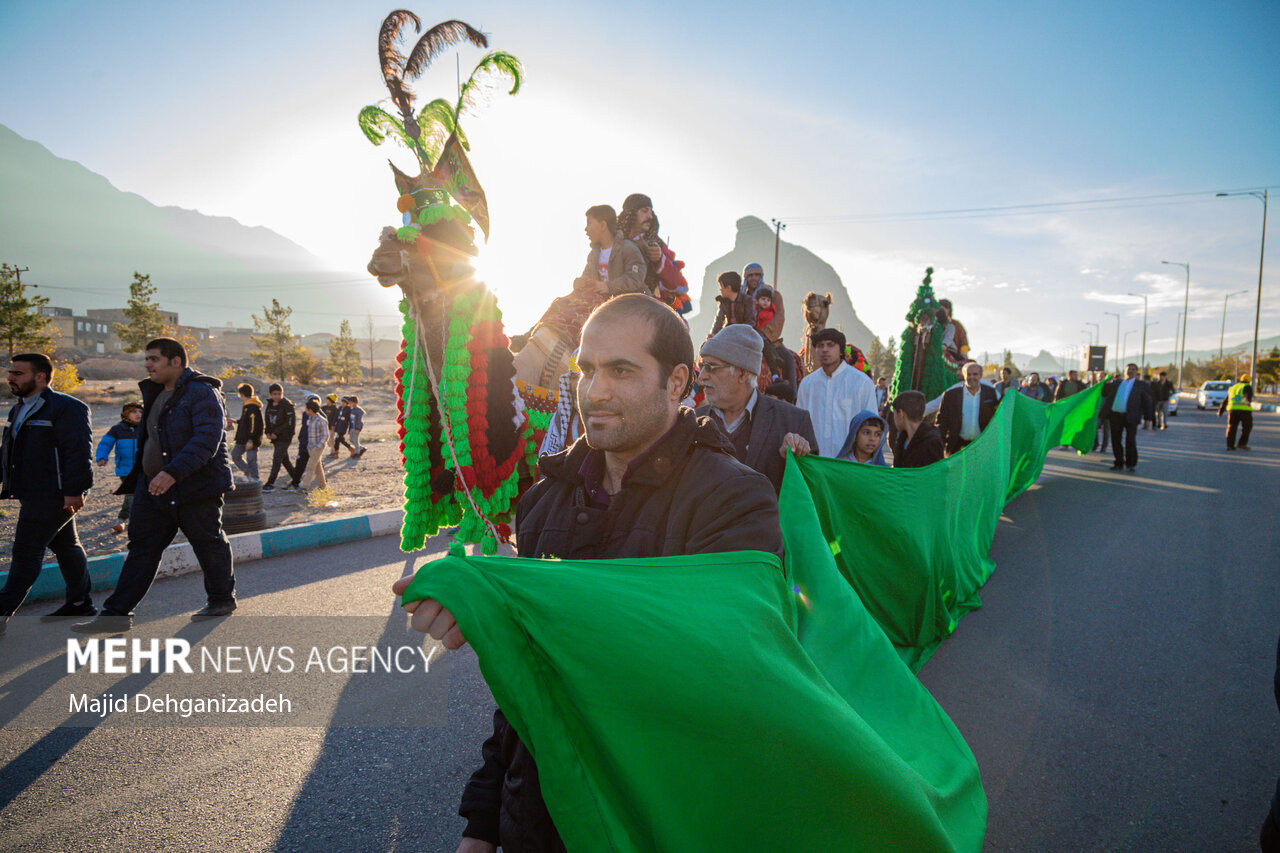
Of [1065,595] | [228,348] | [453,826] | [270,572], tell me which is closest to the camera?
[453,826]

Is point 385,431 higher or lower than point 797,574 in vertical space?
lower

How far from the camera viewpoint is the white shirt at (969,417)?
8820 millimetres

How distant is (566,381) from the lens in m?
5.12

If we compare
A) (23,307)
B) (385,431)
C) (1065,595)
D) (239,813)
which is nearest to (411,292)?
(239,813)

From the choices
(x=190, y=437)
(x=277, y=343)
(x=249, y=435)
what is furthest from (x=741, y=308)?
(x=277, y=343)

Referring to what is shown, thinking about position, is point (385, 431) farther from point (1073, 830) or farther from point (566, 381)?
point (1073, 830)

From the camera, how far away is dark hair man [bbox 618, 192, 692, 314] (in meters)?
5.71

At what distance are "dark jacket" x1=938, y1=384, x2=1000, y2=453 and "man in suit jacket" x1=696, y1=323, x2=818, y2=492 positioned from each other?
19.4 feet

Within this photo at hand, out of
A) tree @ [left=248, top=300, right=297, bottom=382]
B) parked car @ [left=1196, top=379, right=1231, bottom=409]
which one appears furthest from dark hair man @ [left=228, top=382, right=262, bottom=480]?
parked car @ [left=1196, top=379, right=1231, bottom=409]

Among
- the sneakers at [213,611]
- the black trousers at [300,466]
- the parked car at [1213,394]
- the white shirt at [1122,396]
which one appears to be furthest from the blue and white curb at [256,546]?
the parked car at [1213,394]

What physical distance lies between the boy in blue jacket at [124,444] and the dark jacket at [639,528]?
313 inches

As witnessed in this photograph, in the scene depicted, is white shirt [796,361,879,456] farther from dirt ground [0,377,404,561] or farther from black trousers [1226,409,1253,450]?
black trousers [1226,409,1253,450]

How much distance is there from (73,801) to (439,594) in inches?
127

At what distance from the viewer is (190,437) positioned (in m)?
Result: 4.94
